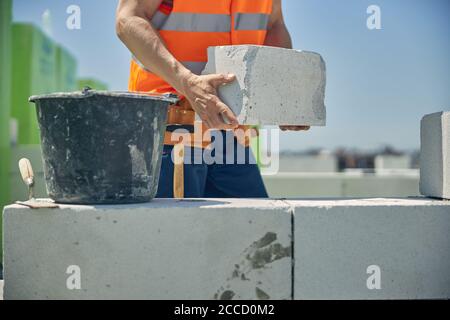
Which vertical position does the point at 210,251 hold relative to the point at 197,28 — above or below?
below

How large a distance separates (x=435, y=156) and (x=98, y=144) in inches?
67.5

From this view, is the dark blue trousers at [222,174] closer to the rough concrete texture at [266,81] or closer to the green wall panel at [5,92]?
the rough concrete texture at [266,81]

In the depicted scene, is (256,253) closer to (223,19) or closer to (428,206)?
(428,206)

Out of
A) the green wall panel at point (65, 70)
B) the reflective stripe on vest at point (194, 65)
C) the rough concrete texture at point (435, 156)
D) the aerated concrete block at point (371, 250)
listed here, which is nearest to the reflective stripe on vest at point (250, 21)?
the reflective stripe on vest at point (194, 65)

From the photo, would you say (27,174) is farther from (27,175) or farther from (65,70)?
(65,70)

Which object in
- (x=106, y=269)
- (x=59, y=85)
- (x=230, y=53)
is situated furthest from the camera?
(x=59, y=85)

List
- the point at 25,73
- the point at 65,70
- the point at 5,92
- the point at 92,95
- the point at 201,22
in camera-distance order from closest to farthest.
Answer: the point at 92,95
the point at 201,22
the point at 5,92
the point at 25,73
the point at 65,70

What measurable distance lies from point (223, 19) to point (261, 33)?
10.9 inches

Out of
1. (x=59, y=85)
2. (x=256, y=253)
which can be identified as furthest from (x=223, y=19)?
(x=59, y=85)

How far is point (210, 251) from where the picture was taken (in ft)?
8.19

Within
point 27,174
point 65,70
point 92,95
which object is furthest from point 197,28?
point 65,70

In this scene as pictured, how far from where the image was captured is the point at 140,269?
2.48 metres

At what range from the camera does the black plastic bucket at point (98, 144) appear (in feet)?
8.24

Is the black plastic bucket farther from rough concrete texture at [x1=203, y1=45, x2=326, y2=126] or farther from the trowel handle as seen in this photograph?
rough concrete texture at [x1=203, y1=45, x2=326, y2=126]
